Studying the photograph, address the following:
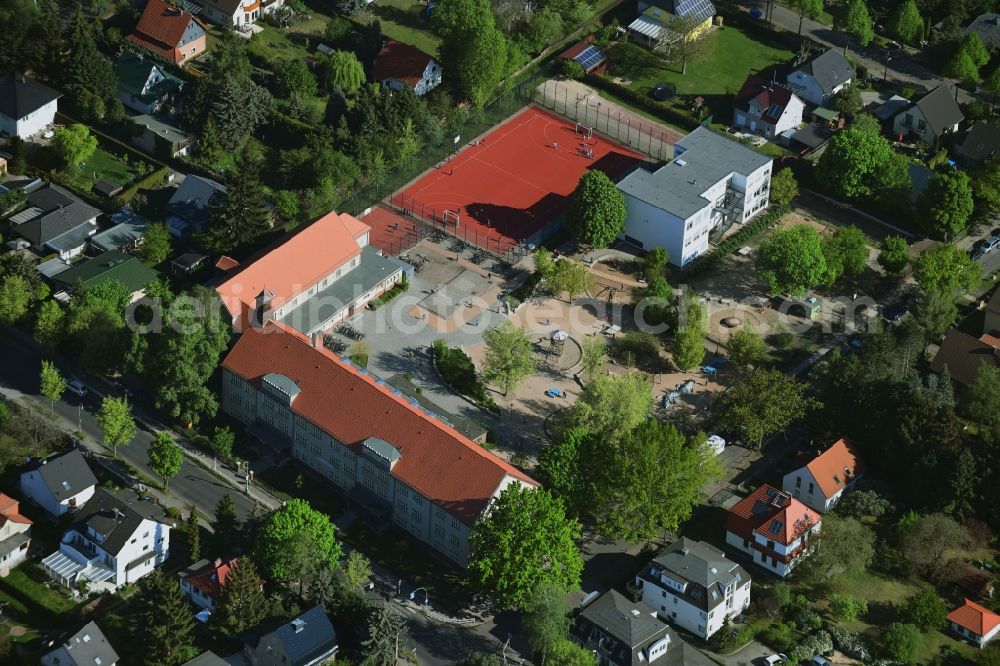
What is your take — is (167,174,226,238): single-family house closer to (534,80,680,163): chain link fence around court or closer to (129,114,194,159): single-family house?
(129,114,194,159): single-family house

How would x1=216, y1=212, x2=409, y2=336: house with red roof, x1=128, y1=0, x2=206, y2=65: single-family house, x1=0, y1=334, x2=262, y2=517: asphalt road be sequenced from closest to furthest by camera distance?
x1=0, y1=334, x2=262, y2=517: asphalt road, x1=216, y1=212, x2=409, y2=336: house with red roof, x1=128, y1=0, x2=206, y2=65: single-family house

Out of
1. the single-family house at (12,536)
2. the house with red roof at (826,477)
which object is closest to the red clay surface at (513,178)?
the house with red roof at (826,477)

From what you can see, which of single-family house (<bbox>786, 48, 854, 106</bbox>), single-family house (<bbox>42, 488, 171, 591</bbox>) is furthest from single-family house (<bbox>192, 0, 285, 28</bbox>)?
single-family house (<bbox>42, 488, 171, 591</bbox>)

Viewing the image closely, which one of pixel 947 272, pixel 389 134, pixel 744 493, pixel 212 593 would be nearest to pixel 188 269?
pixel 389 134

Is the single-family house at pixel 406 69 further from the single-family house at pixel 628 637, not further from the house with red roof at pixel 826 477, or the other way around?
the single-family house at pixel 628 637

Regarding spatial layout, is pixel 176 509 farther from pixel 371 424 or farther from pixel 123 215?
pixel 123 215
